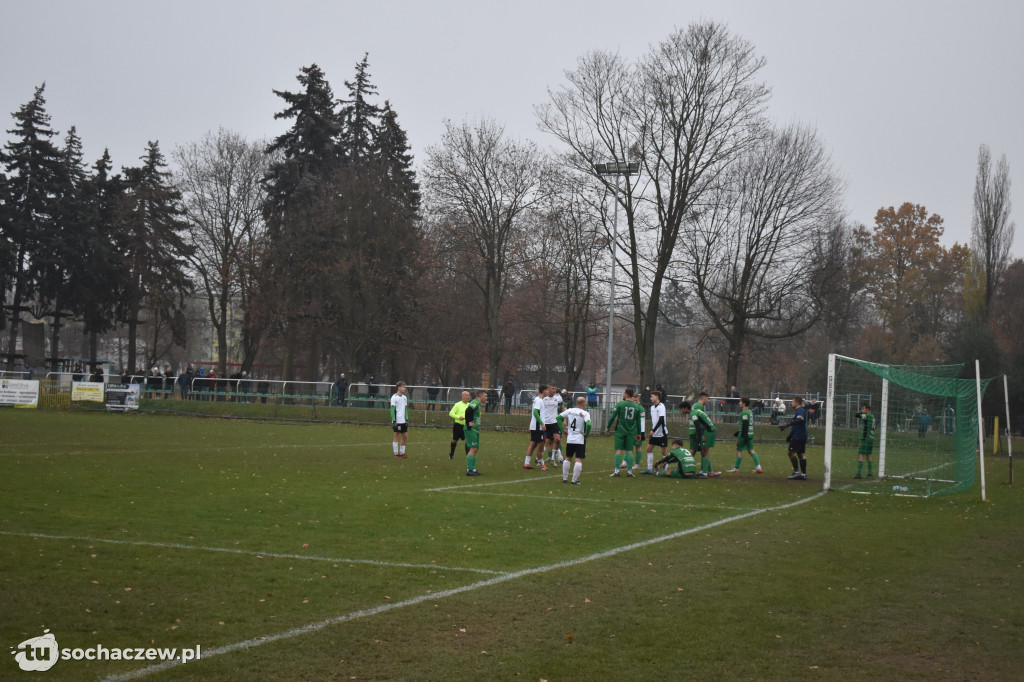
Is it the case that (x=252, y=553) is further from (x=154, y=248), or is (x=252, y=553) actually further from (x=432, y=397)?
(x=154, y=248)

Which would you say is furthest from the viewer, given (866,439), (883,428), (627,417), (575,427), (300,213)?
(300,213)

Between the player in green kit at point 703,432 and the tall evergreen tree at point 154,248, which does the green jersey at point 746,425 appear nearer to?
the player in green kit at point 703,432

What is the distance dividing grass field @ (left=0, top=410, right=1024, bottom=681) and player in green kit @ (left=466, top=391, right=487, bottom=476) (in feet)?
6.83

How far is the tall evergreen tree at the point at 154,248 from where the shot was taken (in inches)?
2128

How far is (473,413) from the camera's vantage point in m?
19.8

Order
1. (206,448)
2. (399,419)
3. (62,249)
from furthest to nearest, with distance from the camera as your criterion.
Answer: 1. (62,249)
2. (206,448)
3. (399,419)

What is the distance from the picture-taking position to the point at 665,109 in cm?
4141

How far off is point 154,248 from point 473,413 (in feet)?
136

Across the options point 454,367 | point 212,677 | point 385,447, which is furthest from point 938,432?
point 454,367

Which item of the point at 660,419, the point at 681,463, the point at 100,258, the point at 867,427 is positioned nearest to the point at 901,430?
the point at 867,427

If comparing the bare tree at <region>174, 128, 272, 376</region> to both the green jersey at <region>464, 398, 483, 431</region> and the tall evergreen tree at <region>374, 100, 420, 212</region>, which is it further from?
the green jersey at <region>464, 398, 483, 431</region>

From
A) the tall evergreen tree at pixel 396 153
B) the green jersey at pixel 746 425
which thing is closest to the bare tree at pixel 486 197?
the tall evergreen tree at pixel 396 153

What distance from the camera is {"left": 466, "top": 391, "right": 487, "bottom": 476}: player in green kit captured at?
19078 millimetres

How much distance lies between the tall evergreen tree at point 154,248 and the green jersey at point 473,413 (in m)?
39.2
